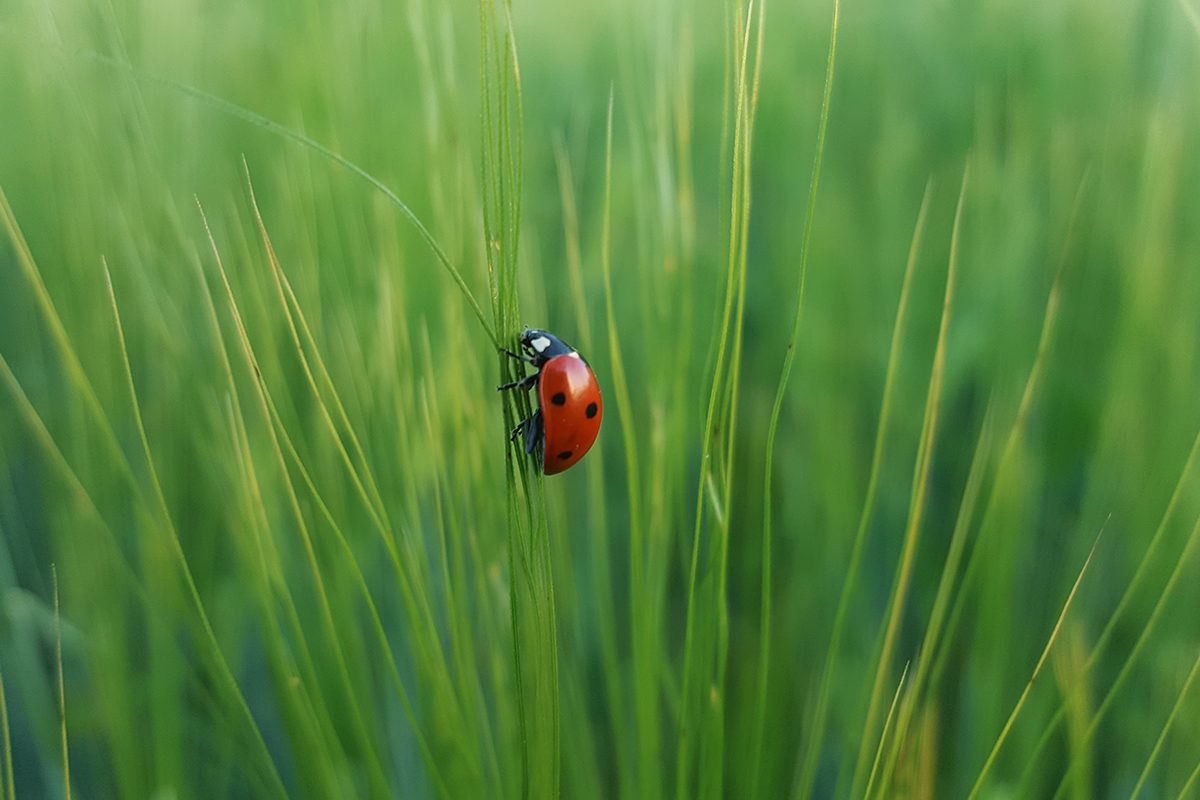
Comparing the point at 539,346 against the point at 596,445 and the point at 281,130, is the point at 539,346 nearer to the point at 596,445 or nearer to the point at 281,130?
the point at 596,445

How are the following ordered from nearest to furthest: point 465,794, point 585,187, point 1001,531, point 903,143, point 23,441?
1. point 465,794
2. point 1001,531
3. point 23,441
4. point 903,143
5. point 585,187

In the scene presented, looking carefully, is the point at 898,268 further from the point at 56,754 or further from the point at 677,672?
the point at 56,754

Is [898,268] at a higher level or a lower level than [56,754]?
higher

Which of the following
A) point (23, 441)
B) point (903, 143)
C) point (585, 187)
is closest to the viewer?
point (23, 441)

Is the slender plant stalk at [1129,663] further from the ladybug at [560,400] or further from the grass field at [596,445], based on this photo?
the ladybug at [560,400]

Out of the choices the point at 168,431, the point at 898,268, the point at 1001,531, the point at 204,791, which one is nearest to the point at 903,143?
the point at 898,268

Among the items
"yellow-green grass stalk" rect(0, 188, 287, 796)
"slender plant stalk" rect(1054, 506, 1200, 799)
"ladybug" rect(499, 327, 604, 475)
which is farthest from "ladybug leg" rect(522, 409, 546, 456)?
"slender plant stalk" rect(1054, 506, 1200, 799)

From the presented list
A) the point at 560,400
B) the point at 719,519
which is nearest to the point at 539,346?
the point at 560,400
